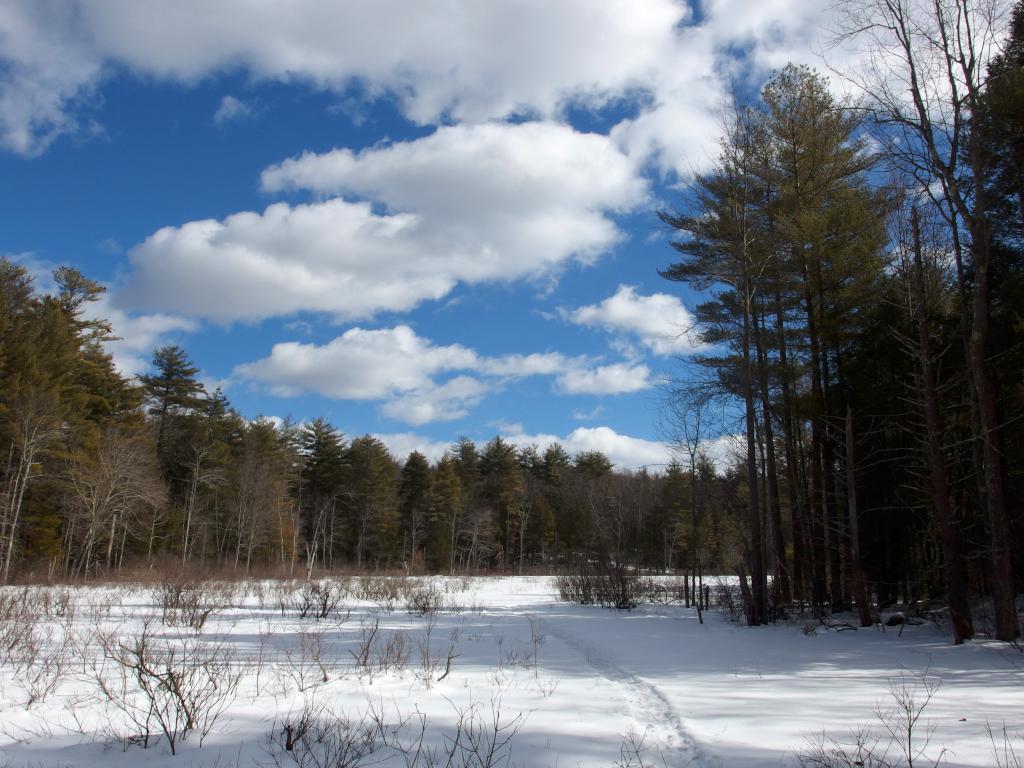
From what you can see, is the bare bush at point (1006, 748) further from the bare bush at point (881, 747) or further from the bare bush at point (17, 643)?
the bare bush at point (17, 643)

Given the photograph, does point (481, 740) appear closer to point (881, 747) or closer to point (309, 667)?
point (881, 747)

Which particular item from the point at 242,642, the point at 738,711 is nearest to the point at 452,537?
the point at 242,642

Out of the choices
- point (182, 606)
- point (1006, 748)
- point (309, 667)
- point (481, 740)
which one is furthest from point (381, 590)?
point (1006, 748)

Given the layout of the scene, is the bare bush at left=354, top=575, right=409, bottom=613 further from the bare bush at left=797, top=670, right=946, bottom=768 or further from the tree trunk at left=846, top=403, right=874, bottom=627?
Result: the bare bush at left=797, top=670, right=946, bottom=768

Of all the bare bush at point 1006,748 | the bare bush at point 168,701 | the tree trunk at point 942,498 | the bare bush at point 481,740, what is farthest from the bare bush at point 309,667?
the tree trunk at point 942,498

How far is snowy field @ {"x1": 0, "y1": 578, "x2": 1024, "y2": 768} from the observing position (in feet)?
14.2

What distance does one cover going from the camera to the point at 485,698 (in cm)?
613

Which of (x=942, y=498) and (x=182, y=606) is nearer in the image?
(x=942, y=498)

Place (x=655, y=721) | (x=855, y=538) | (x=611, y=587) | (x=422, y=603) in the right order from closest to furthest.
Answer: (x=655, y=721) → (x=855, y=538) → (x=422, y=603) → (x=611, y=587)

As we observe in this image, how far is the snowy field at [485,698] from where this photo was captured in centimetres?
434

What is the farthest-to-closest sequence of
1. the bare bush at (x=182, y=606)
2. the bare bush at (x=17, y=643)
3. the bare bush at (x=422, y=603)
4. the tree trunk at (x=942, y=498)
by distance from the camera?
the bare bush at (x=422, y=603), the bare bush at (x=182, y=606), the tree trunk at (x=942, y=498), the bare bush at (x=17, y=643)

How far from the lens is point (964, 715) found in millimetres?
5262

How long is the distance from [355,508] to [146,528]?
1595 cm

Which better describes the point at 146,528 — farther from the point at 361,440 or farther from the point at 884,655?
the point at 884,655
